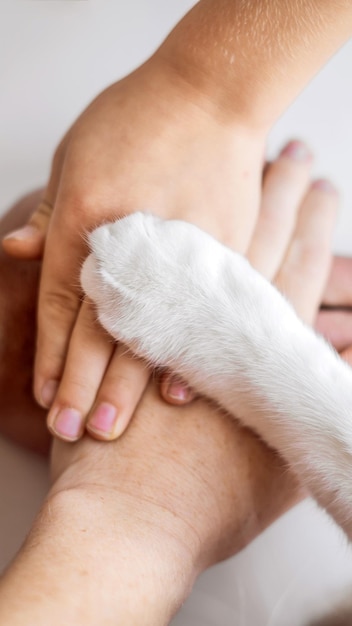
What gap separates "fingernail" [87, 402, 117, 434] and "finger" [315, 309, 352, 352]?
0.87ft

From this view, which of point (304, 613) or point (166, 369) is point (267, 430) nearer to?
point (166, 369)

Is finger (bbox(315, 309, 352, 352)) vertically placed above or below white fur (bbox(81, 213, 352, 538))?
below

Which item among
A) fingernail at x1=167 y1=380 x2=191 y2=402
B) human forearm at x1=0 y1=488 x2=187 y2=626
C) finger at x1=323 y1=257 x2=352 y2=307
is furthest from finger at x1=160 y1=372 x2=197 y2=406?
finger at x1=323 y1=257 x2=352 y2=307

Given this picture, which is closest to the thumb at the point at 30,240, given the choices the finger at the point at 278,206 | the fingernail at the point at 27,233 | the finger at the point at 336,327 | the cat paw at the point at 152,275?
the fingernail at the point at 27,233

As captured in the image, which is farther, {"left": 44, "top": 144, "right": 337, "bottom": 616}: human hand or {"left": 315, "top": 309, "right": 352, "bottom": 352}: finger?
{"left": 315, "top": 309, "right": 352, "bottom": 352}: finger

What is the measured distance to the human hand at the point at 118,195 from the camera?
66 centimetres

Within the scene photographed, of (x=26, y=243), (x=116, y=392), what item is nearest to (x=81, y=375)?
(x=116, y=392)

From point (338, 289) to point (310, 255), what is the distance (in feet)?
0.21

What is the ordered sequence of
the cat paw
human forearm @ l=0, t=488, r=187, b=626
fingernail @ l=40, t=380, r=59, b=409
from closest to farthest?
1. human forearm @ l=0, t=488, r=187, b=626
2. the cat paw
3. fingernail @ l=40, t=380, r=59, b=409

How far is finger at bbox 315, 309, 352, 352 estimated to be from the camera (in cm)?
81

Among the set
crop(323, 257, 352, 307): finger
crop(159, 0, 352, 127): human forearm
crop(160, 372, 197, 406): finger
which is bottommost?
crop(160, 372, 197, 406): finger

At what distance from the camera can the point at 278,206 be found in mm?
807

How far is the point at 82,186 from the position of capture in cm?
66

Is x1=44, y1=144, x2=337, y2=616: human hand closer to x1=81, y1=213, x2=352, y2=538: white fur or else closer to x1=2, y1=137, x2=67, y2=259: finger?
x1=81, y1=213, x2=352, y2=538: white fur
